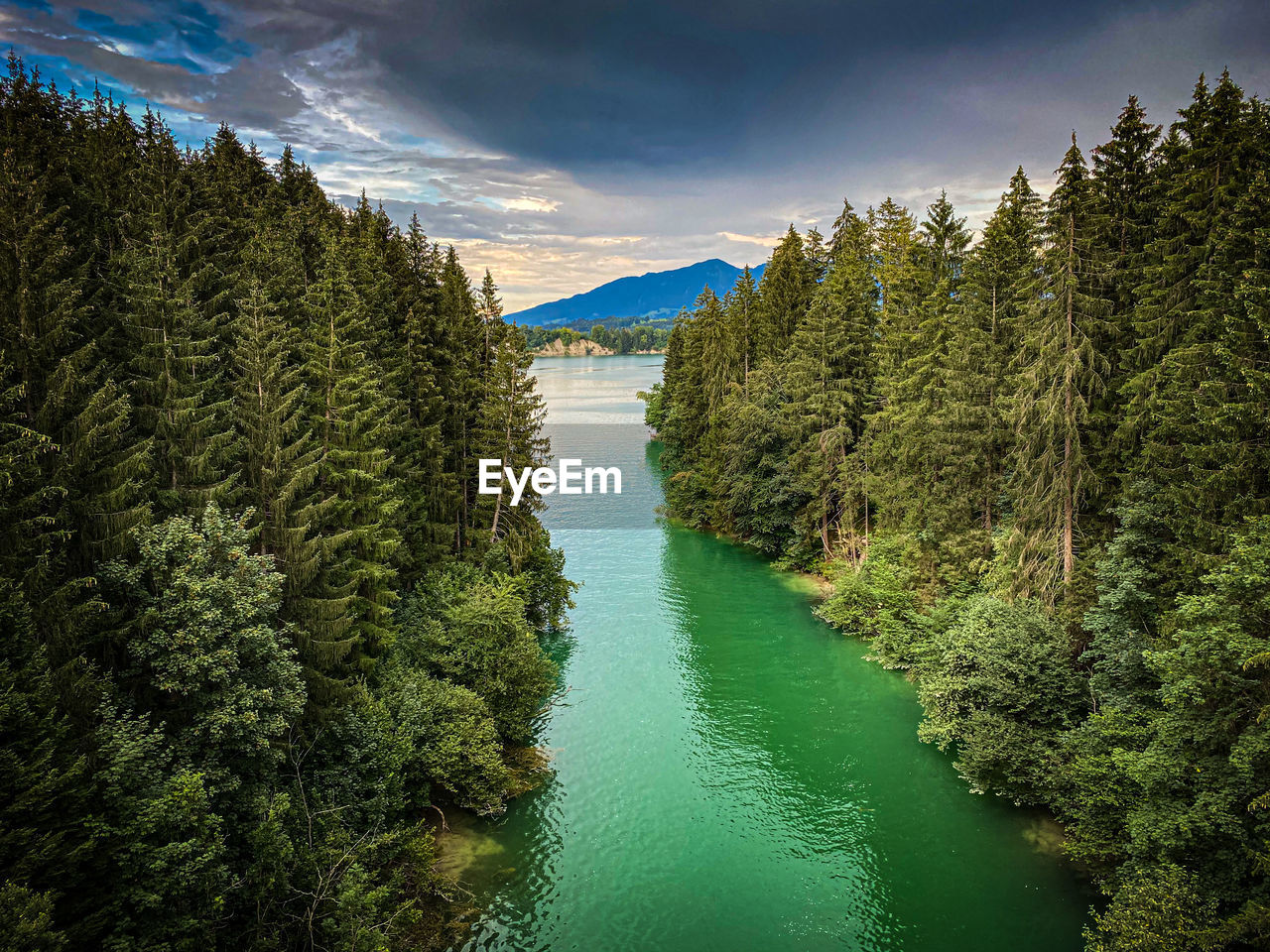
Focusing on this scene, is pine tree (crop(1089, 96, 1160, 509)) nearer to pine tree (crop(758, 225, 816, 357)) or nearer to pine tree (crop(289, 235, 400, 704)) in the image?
pine tree (crop(289, 235, 400, 704))

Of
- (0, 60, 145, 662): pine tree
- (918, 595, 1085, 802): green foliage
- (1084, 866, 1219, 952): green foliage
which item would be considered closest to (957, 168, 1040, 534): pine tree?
(918, 595, 1085, 802): green foliage

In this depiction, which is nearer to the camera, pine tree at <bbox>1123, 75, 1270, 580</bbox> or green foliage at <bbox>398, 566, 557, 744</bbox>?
pine tree at <bbox>1123, 75, 1270, 580</bbox>

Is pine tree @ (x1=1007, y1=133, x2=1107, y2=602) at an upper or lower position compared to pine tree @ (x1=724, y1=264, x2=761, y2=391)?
lower

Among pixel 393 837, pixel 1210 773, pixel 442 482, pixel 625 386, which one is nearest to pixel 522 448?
pixel 442 482

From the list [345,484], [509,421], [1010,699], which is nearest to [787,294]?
[509,421]

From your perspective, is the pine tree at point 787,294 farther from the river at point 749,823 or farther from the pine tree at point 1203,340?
the pine tree at point 1203,340

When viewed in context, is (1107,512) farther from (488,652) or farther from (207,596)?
(207,596)

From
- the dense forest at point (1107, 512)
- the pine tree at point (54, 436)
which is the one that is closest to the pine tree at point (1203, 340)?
the dense forest at point (1107, 512)

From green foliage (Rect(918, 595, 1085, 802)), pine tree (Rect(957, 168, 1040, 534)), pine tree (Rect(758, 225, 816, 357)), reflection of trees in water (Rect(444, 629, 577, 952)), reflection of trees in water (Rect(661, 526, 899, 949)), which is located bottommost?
reflection of trees in water (Rect(444, 629, 577, 952))
